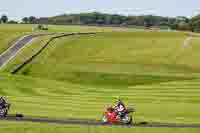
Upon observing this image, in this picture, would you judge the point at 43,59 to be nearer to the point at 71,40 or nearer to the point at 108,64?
the point at 108,64

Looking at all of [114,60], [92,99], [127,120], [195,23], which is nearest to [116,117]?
[127,120]

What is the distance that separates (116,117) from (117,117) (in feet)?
0.46

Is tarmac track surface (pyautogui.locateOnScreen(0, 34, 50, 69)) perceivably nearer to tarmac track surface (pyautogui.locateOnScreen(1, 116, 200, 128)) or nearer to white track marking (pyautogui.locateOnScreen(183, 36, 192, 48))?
white track marking (pyautogui.locateOnScreen(183, 36, 192, 48))

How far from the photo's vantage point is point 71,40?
104438 millimetres

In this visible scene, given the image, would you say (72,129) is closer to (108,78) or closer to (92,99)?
(92,99)

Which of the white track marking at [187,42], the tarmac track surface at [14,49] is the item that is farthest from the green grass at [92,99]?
the white track marking at [187,42]

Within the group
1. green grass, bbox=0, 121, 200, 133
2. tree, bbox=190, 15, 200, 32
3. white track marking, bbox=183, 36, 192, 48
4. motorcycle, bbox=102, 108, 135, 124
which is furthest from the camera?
tree, bbox=190, 15, 200, 32

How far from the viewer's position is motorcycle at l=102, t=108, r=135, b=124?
3819cm

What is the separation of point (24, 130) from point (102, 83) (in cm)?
4310

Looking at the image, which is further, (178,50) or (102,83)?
(178,50)

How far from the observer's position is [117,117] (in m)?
38.7

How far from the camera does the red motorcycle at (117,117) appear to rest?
3819cm

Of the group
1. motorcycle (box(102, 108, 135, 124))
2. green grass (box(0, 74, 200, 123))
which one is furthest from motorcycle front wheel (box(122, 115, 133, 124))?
green grass (box(0, 74, 200, 123))

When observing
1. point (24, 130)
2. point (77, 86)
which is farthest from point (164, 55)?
point (24, 130)
